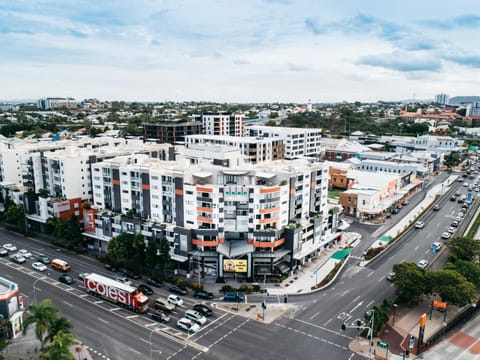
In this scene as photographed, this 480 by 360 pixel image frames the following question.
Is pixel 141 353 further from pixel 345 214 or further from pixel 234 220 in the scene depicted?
pixel 345 214

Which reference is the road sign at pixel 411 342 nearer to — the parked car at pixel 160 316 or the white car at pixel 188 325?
the white car at pixel 188 325

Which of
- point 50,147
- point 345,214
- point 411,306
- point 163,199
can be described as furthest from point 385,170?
point 50,147

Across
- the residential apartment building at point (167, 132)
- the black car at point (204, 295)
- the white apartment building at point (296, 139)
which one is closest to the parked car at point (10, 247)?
the black car at point (204, 295)

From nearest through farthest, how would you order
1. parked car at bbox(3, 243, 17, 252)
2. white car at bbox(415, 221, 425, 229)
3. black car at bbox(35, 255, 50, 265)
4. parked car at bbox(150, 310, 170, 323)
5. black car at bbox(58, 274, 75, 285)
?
1. parked car at bbox(150, 310, 170, 323)
2. black car at bbox(58, 274, 75, 285)
3. black car at bbox(35, 255, 50, 265)
4. parked car at bbox(3, 243, 17, 252)
5. white car at bbox(415, 221, 425, 229)

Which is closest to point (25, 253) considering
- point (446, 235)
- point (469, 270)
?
point (469, 270)

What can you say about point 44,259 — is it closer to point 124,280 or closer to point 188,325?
point 124,280

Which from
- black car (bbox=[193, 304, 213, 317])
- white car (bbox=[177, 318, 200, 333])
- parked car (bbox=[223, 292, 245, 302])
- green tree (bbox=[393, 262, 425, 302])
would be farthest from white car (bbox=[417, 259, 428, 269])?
white car (bbox=[177, 318, 200, 333])

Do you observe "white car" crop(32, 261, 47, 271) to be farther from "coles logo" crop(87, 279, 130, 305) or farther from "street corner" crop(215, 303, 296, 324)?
"street corner" crop(215, 303, 296, 324)
